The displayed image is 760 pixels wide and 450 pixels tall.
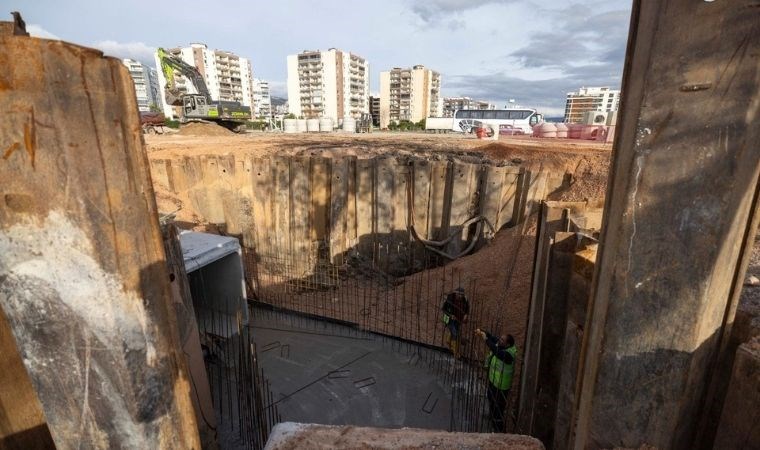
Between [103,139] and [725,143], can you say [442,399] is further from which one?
[103,139]

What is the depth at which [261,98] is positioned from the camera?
114562 mm

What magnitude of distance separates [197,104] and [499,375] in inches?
1064

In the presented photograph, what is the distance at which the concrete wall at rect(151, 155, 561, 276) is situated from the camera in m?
10.5

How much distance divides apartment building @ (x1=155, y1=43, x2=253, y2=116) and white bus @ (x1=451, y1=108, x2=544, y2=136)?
2437 inches

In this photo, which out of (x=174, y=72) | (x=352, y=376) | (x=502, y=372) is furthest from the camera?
(x=174, y=72)

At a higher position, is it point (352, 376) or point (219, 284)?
point (219, 284)

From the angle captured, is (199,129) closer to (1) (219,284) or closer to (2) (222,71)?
(1) (219,284)

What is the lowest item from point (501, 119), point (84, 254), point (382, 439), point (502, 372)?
point (502, 372)

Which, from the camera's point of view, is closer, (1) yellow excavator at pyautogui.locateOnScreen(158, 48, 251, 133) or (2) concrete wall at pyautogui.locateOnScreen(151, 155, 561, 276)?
(2) concrete wall at pyautogui.locateOnScreen(151, 155, 561, 276)

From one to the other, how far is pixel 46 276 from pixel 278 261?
10823mm

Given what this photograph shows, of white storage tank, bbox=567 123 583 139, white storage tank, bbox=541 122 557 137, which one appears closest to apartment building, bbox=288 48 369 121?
white storage tank, bbox=541 122 557 137

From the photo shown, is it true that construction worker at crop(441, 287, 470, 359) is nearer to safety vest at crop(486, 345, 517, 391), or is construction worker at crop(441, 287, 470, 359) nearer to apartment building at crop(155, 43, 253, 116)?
safety vest at crop(486, 345, 517, 391)

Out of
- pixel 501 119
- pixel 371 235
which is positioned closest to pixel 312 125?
pixel 501 119

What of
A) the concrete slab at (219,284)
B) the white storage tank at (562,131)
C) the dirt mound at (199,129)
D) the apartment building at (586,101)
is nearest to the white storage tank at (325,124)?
the dirt mound at (199,129)
